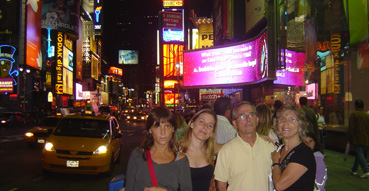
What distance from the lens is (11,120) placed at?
96.5ft

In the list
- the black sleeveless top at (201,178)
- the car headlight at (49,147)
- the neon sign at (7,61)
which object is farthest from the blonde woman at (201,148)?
the neon sign at (7,61)

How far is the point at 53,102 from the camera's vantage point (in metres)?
51.7

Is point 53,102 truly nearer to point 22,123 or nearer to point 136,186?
point 22,123

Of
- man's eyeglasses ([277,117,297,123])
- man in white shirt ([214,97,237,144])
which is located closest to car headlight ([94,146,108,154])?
man in white shirt ([214,97,237,144])

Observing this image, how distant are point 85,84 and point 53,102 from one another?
78.3 ft

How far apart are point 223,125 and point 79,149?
4827 mm

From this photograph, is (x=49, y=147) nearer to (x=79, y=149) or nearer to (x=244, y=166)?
(x=79, y=149)

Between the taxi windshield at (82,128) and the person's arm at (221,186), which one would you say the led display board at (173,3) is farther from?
the person's arm at (221,186)

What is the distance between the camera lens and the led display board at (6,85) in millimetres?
40062

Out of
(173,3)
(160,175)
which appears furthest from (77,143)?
(173,3)

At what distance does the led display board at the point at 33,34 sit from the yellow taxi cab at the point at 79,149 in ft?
128

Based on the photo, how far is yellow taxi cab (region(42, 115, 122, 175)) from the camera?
7668 millimetres

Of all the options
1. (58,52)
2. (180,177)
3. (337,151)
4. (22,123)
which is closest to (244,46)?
(337,151)

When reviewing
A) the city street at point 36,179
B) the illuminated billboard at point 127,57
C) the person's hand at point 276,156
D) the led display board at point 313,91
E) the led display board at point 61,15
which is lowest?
the city street at point 36,179
